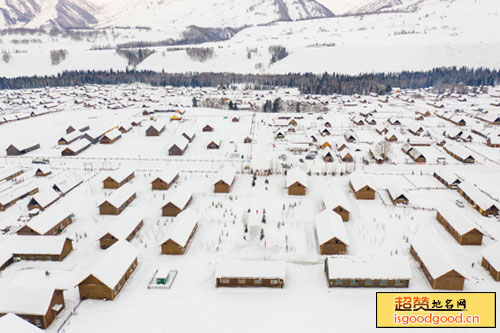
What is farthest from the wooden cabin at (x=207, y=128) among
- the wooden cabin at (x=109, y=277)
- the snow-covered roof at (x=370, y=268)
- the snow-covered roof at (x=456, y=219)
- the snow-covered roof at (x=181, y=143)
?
the snow-covered roof at (x=370, y=268)

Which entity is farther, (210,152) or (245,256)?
(210,152)

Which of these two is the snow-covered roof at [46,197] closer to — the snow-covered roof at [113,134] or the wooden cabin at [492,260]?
the snow-covered roof at [113,134]

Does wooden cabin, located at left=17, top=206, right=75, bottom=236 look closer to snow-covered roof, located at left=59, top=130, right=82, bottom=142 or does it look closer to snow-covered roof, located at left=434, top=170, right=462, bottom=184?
snow-covered roof, located at left=59, top=130, right=82, bottom=142

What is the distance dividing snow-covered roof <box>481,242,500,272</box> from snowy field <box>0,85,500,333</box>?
1.24 m

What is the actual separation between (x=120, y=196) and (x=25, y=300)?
16.9m

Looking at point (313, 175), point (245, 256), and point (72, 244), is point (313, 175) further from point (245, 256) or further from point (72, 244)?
point (72, 244)

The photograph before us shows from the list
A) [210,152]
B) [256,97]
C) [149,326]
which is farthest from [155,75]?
[149,326]

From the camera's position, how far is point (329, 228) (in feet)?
100

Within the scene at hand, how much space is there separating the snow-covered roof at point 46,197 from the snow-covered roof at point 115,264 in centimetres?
1575

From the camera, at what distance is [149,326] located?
21.8m

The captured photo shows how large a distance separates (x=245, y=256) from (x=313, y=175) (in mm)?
21584

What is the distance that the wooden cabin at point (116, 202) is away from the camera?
3638cm

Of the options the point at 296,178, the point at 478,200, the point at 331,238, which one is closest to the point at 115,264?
the point at 331,238

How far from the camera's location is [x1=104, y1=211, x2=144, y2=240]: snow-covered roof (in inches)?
1194
